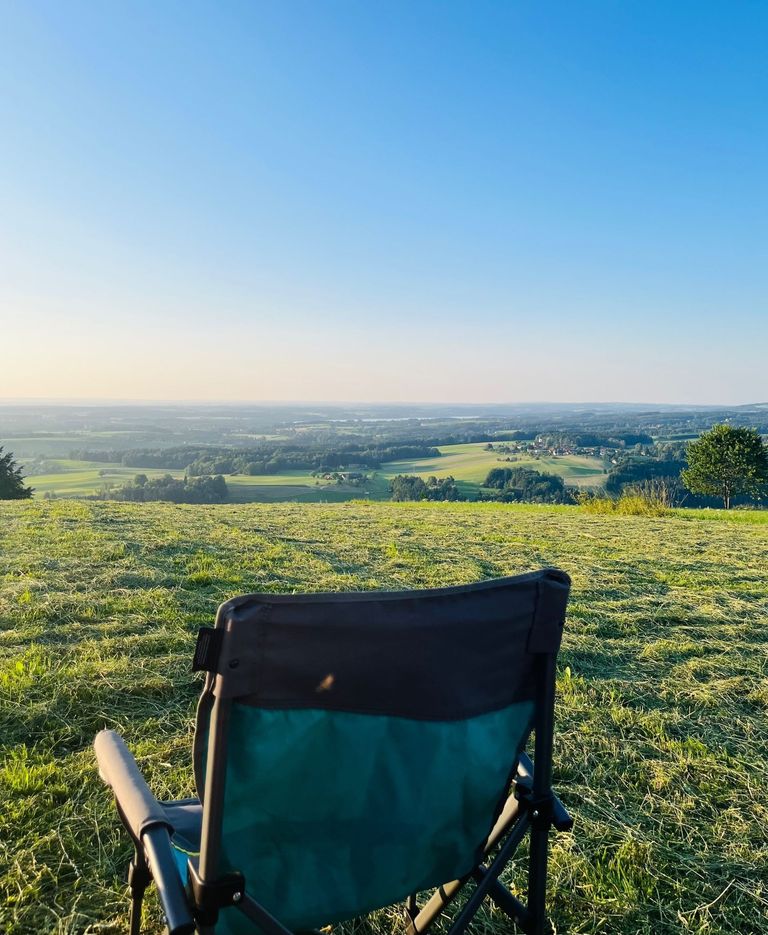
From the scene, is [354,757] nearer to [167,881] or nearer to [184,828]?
[167,881]

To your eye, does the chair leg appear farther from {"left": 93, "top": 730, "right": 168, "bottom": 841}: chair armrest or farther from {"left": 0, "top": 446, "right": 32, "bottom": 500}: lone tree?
{"left": 0, "top": 446, "right": 32, "bottom": 500}: lone tree

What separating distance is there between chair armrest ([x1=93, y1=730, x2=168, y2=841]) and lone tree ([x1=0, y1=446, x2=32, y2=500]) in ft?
120

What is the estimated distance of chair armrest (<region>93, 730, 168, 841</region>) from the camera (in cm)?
121

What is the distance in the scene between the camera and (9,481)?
33.1 meters

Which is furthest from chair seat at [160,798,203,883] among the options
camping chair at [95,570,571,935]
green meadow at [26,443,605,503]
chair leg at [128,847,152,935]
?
green meadow at [26,443,605,503]

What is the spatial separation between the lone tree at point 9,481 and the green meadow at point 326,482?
341cm

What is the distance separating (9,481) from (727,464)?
4770 cm

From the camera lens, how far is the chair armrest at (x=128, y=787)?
1.21 metres

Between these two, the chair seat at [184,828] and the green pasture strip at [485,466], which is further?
the green pasture strip at [485,466]

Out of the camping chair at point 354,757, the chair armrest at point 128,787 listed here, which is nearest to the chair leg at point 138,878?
the camping chair at point 354,757

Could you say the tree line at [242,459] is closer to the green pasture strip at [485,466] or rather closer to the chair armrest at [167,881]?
the green pasture strip at [485,466]

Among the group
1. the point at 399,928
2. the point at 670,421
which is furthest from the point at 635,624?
the point at 670,421

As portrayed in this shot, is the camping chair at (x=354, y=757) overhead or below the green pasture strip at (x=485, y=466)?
overhead

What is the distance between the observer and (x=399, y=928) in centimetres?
194
